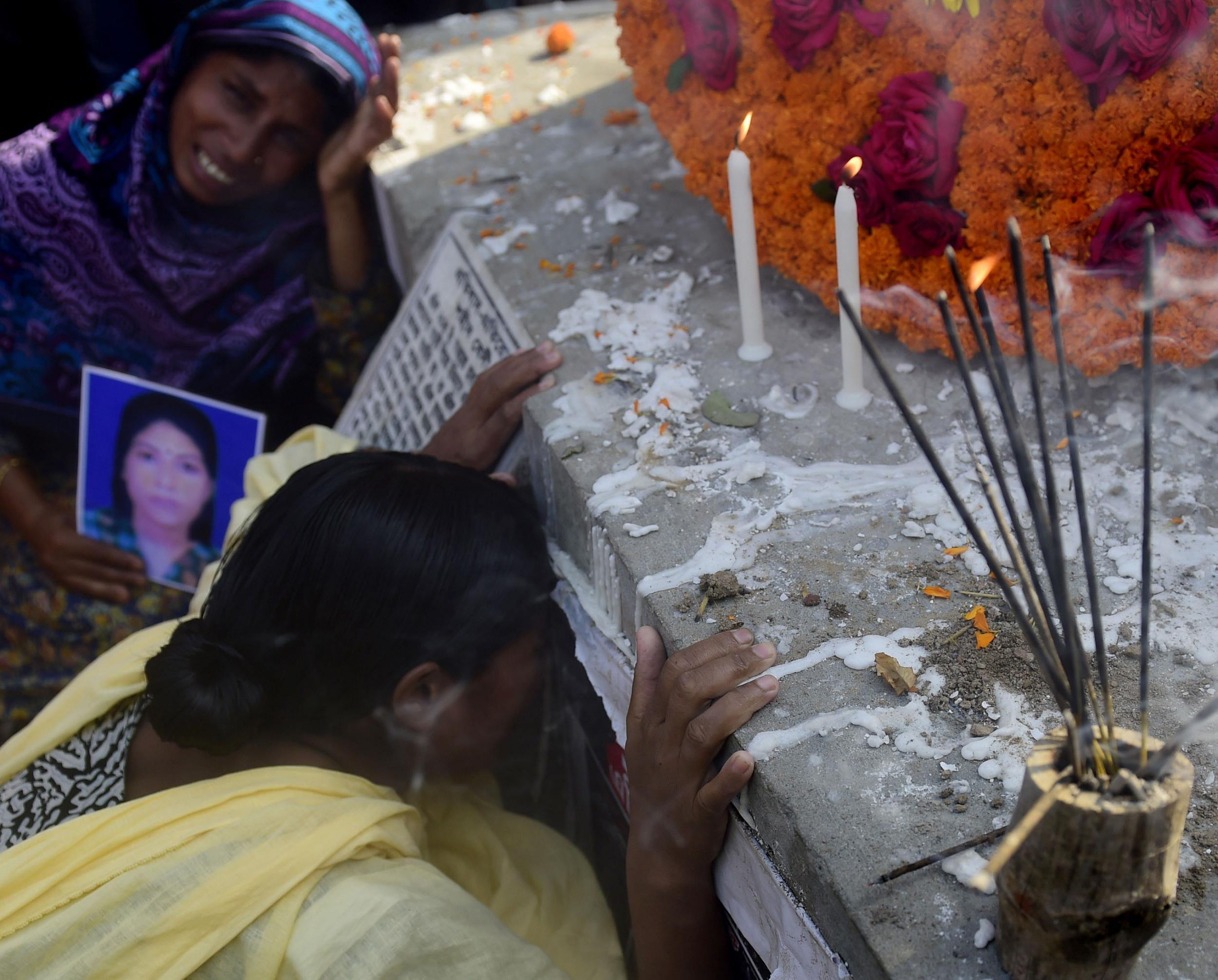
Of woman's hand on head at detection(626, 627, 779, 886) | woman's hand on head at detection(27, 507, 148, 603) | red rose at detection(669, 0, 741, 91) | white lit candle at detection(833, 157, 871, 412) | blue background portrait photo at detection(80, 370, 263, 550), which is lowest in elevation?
woman's hand on head at detection(27, 507, 148, 603)

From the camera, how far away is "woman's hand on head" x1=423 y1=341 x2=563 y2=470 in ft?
5.49

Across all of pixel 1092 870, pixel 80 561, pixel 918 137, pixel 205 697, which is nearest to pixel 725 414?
pixel 918 137

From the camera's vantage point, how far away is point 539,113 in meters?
2.62

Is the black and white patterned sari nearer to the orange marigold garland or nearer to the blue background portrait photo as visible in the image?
the blue background portrait photo

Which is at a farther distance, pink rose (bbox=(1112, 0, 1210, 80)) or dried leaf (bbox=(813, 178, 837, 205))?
dried leaf (bbox=(813, 178, 837, 205))

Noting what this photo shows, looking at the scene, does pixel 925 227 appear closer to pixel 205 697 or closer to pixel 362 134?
pixel 205 697

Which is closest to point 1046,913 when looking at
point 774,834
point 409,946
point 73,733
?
point 774,834

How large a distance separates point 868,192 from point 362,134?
1325mm

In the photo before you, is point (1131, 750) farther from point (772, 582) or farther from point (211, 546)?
point (211, 546)

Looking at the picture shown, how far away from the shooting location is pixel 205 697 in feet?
4.25

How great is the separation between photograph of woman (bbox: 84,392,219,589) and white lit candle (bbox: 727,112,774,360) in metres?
1.38

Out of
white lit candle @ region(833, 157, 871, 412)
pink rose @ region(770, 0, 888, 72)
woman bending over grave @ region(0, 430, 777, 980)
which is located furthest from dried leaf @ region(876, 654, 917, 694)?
pink rose @ region(770, 0, 888, 72)

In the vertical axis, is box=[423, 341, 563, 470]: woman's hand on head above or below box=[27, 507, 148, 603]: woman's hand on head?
above

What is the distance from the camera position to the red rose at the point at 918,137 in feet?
4.68
